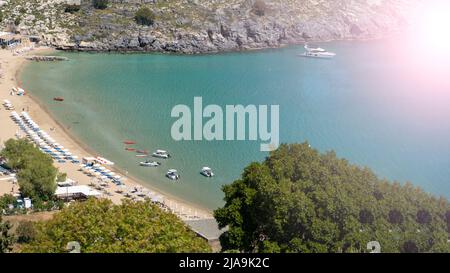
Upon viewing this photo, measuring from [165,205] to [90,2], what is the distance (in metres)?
87.6

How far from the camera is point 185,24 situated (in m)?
119

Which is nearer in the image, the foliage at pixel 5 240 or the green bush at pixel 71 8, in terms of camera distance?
the foliage at pixel 5 240

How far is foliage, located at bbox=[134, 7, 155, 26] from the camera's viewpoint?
11577 cm

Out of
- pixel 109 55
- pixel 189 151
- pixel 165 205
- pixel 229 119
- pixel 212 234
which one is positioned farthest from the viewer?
pixel 109 55

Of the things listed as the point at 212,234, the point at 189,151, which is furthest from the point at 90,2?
the point at 212,234

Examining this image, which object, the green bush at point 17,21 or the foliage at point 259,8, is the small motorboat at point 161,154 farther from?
the foliage at point 259,8

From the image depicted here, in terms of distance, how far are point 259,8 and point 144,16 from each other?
2685 centimetres

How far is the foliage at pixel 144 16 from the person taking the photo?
116 metres

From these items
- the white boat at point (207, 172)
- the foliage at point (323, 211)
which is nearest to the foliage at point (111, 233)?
the foliage at point (323, 211)

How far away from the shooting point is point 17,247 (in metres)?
29.1

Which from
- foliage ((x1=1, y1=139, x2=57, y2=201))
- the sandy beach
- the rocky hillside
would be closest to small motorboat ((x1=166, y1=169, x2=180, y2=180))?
the sandy beach

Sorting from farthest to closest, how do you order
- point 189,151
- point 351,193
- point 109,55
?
point 109,55 → point 189,151 → point 351,193

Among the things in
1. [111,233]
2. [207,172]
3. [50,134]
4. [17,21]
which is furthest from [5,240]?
[17,21]
